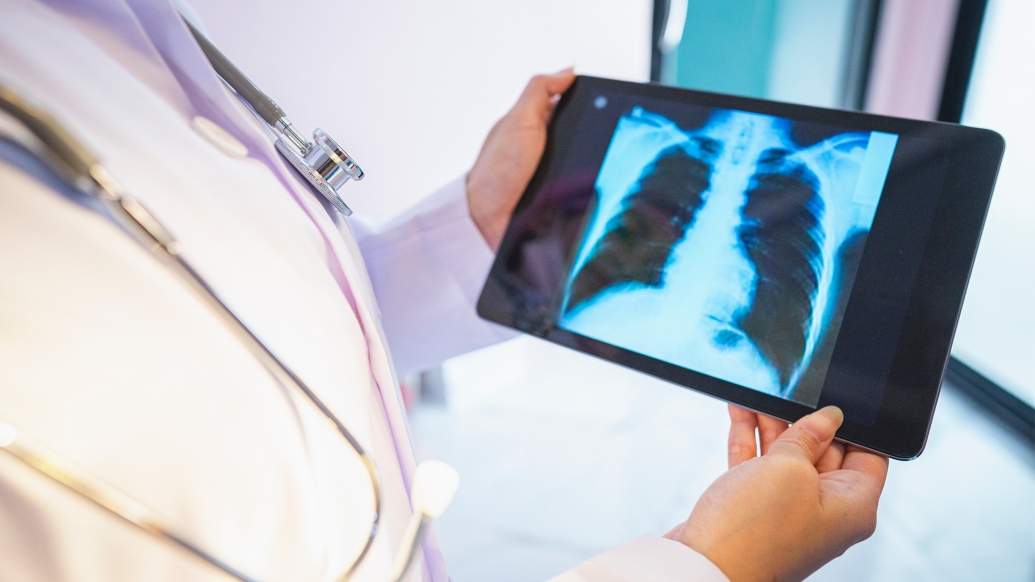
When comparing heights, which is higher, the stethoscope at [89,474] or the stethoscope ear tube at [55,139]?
the stethoscope ear tube at [55,139]

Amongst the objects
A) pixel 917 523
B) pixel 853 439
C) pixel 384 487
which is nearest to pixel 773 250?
pixel 853 439

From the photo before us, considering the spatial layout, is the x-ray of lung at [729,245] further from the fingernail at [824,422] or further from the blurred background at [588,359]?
the blurred background at [588,359]

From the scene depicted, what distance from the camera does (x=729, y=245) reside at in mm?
526

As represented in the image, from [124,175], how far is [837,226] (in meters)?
0.51

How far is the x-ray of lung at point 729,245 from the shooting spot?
1.56 feet

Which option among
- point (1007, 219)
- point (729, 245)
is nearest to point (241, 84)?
point (729, 245)

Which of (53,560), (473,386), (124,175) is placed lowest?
(473,386)

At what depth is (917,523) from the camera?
2.81ft

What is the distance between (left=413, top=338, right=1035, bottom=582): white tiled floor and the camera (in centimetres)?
82

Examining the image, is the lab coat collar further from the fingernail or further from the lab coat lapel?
the fingernail

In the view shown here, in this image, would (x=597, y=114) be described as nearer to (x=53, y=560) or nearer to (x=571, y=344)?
(x=571, y=344)

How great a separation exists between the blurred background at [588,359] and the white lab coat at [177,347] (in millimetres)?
564

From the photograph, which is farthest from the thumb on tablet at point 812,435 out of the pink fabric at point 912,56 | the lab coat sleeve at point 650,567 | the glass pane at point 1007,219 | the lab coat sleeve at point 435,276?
the pink fabric at point 912,56

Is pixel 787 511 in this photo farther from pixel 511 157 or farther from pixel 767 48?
pixel 767 48
